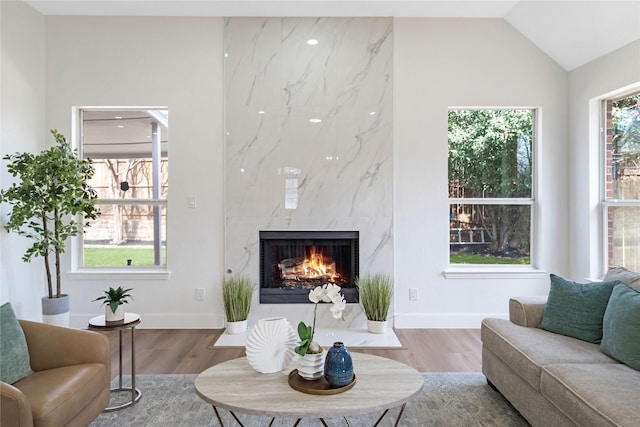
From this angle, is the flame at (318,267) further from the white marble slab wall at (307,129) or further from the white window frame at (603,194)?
the white window frame at (603,194)

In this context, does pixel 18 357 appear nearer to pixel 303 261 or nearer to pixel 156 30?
pixel 303 261

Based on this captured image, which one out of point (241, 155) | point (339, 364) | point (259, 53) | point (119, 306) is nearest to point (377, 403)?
point (339, 364)

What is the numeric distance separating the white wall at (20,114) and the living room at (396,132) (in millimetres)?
110

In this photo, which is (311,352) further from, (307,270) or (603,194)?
(603,194)

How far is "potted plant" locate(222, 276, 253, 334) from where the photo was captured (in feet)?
13.2

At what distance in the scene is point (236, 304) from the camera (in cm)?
403

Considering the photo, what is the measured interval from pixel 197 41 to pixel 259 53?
0.65 meters

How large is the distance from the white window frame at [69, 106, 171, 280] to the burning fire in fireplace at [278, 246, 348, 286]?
3.92ft

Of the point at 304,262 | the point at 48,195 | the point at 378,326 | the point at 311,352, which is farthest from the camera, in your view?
the point at 304,262

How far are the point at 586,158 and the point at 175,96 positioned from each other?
4.12m

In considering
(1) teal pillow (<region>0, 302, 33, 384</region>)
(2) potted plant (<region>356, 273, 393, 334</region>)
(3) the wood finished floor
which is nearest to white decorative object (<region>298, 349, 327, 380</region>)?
(1) teal pillow (<region>0, 302, 33, 384</region>)

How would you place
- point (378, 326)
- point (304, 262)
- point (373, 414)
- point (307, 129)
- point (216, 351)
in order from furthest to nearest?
point (304, 262) < point (307, 129) < point (378, 326) < point (216, 351) < point (373, 414)

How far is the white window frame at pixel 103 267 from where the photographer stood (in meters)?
4.26

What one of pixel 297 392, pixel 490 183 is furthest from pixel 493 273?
pixel 297 392
